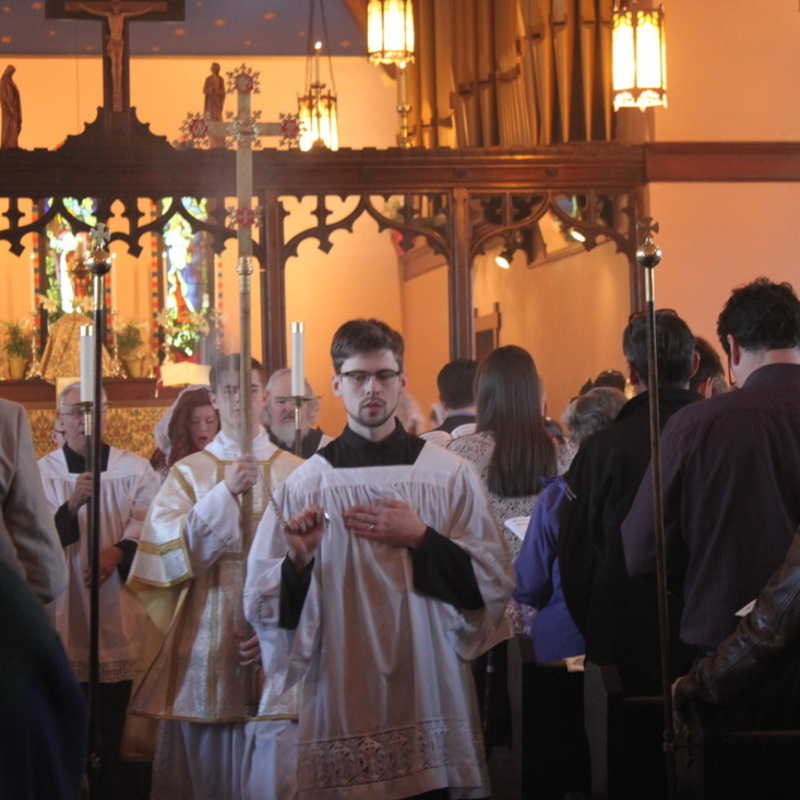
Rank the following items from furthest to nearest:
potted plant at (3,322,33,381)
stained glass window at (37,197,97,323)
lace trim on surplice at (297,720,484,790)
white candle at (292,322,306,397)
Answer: stained glass window at (37,197,97,323) < potted plant at (3,322,33,381) < white candle at (292,322,306,397) < lace trim on surplice at (297,720,484,790)

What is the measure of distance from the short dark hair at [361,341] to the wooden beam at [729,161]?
23.8 ft

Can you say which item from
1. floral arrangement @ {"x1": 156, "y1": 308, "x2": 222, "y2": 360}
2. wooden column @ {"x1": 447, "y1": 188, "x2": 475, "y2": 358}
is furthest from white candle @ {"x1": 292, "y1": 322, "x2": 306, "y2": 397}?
floral arrangement @ {"x1": 156, "y1": 308, "x2": 222, "y2": 360}

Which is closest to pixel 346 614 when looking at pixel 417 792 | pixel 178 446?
pixel 417 792

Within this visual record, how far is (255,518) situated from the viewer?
233 inches

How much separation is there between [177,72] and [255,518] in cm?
1578

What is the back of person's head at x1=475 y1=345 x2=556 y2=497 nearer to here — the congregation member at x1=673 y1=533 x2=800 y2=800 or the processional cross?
the processional cross

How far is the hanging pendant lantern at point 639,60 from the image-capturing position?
34.1 feet

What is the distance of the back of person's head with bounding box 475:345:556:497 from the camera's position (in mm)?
6434

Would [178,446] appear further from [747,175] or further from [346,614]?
[747,175]

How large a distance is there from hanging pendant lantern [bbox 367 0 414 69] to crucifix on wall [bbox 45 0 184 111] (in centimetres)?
153

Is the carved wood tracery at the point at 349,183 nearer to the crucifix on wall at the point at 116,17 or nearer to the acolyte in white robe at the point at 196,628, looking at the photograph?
the crucifix on wall at the point at 116,17

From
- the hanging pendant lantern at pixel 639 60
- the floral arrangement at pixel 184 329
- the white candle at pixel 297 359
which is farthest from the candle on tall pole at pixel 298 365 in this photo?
the floral arrangement at pixel 184 329

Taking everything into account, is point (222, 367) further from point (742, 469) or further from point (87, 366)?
point (742, 469)

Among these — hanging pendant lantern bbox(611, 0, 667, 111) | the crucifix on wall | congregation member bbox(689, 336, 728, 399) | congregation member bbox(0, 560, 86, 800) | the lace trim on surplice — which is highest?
the crucifix on wall
